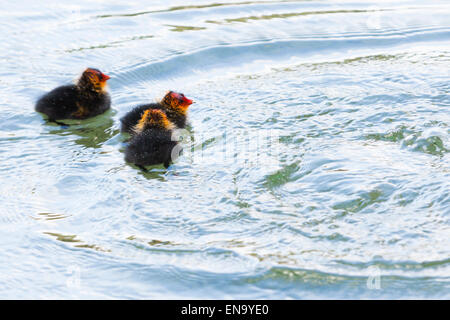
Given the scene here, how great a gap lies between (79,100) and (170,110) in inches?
36.3

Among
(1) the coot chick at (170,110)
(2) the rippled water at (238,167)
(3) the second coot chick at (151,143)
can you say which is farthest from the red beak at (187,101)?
(3) the second coot chick at (151,143)

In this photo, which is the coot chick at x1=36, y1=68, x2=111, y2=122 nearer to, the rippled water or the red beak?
the rippled water

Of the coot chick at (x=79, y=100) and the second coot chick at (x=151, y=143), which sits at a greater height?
the coot chick at (x=79, y=100)

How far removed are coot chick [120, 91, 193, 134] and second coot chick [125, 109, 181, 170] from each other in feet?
0.83

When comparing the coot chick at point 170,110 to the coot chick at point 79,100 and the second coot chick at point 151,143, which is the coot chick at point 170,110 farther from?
the coot chick at point 79,100

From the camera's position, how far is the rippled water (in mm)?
3908

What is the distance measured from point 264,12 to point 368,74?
263cm

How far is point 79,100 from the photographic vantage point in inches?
251

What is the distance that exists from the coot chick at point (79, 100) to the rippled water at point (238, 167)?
0.13 meters

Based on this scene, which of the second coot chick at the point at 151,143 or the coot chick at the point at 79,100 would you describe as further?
the coot chick at the point at 79,100

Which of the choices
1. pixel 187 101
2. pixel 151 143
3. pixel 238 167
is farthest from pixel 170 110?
pixel 238 167

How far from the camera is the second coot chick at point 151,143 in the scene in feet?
17.4

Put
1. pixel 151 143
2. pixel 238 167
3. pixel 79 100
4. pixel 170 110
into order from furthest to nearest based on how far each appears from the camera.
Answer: pixel 79 100 < pixel 170 110 < pixel 151 143 < pixel 238 167

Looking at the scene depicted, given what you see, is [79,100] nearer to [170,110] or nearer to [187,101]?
[170,110]
